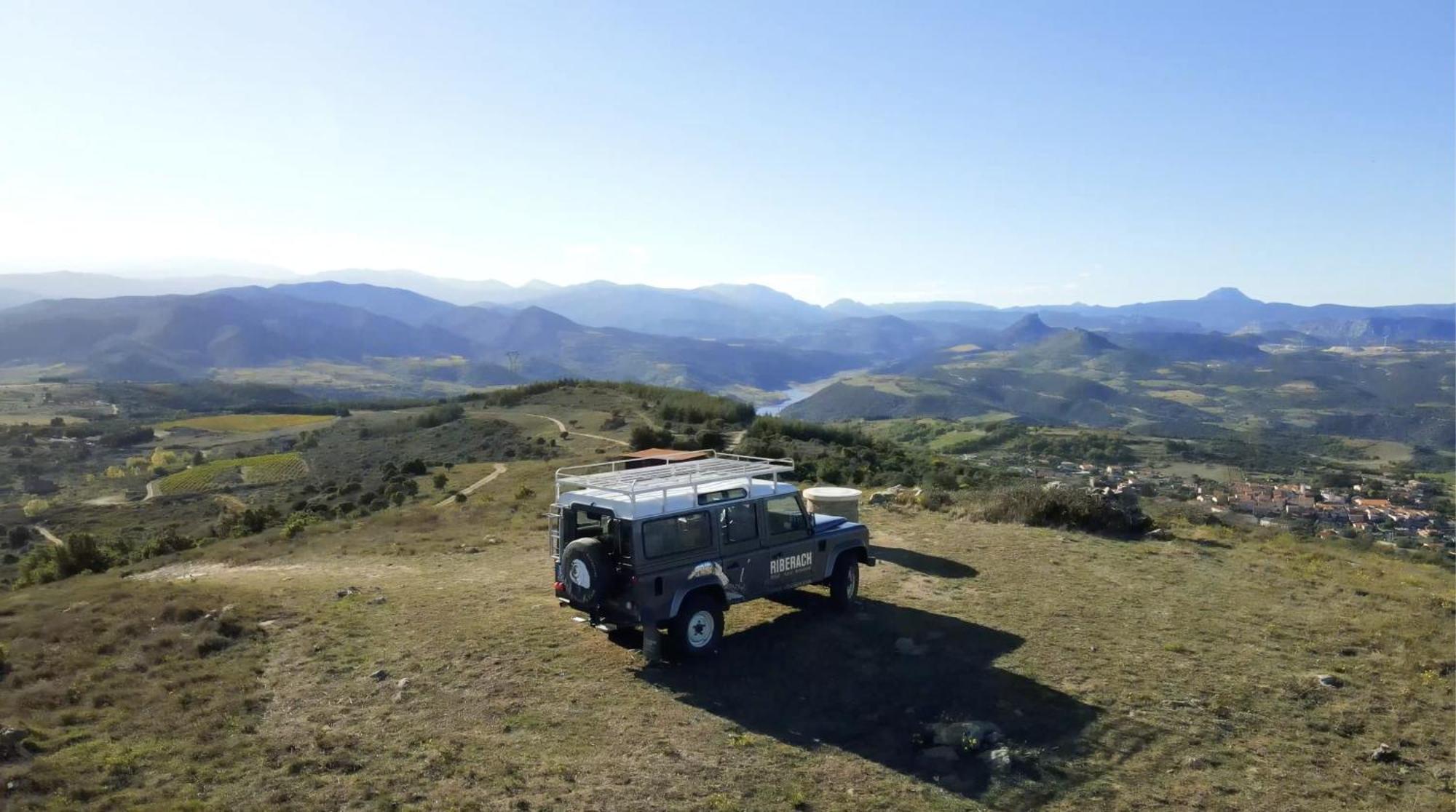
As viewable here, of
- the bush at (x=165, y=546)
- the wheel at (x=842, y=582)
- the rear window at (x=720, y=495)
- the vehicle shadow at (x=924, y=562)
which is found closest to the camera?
the rear window at (x=720, y=495)

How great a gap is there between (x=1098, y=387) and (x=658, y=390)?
476ft

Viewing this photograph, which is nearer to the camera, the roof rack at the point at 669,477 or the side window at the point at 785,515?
the roof rack at the point at 669,477

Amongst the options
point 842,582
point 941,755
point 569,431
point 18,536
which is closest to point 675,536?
point 842,582

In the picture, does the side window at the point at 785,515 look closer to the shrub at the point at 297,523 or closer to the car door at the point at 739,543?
the car door at the point at 739,543

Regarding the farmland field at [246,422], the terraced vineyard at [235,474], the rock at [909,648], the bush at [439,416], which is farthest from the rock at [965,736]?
the farmland field at [246,422]

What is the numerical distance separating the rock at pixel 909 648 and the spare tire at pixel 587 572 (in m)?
4.39

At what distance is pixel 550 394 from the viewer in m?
77.8

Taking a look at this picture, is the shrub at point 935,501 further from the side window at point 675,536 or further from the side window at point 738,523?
the side window at point 675,536

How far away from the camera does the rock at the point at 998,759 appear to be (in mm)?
8266

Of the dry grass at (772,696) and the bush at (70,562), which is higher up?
the dry grass at (772,696)

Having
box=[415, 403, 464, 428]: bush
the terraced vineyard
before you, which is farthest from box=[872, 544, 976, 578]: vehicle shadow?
box=[415, 403, 464, 428]: bush

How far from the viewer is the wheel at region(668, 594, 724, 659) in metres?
10.8

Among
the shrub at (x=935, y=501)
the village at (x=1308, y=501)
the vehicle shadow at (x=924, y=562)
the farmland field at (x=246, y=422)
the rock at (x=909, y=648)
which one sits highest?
the rock at (x=909, y=648)

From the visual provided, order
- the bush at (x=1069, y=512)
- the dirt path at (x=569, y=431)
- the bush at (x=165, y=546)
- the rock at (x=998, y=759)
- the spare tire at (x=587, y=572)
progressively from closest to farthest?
the rock at (x=998, y=759) → the spare tire at (x=587, y=572) → the bush at (x=1069, y=512) → the bush at (x=165, y=546) → the dirt path at (x=569, y=431)
